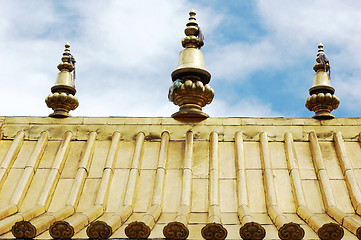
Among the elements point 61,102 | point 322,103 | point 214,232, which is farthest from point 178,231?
point 61,102

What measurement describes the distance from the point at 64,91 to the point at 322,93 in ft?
19.5

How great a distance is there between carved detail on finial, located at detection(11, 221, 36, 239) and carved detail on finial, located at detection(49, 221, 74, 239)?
0.94 feet

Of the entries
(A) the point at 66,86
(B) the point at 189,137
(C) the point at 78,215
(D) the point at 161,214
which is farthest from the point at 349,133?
(A) the point at 66,86

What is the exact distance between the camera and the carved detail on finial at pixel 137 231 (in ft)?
24.6

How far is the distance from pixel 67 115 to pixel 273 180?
A: 194 inches

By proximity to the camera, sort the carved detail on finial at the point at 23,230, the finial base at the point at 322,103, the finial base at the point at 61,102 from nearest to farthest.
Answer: the carved detail on finial at the point at 23,230
the finial base at the point at 322,103
the finial base at the point at 61,102

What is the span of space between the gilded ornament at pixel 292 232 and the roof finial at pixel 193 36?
21.8 ft

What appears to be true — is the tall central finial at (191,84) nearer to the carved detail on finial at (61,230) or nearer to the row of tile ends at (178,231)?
the row of tile ends at (178,231)

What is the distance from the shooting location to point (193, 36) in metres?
13.2

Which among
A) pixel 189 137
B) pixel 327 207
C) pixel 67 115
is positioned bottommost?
pixel 327 207

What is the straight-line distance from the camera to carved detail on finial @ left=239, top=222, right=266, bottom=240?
740 centimetres

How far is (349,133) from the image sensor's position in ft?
36.2

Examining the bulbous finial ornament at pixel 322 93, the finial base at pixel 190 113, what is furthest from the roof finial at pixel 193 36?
the bulbous finial ornament at pixel 322 93

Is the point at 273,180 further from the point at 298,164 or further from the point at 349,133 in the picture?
the point at 349,133
